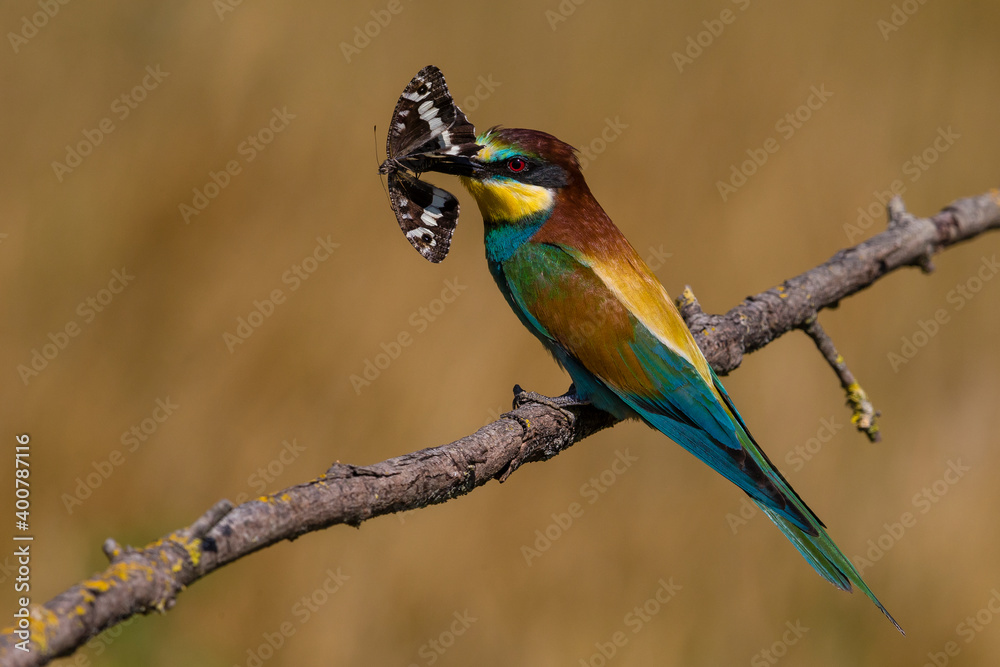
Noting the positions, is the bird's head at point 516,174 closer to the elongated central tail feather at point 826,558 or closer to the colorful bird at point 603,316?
the colorful bird at point 603,316

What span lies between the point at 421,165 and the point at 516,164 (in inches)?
14.5

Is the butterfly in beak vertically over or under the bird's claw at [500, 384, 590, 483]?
over

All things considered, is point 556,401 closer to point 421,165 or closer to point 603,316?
point 603,316

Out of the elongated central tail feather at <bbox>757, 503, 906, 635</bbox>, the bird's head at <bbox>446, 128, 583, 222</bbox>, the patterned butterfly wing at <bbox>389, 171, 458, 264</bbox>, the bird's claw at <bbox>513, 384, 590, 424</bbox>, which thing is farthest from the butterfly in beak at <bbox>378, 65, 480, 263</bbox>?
the elongated central tail feather at <bbox>757, 503, 906, 635</bbox>

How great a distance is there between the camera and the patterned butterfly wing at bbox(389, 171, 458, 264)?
251 centimetres

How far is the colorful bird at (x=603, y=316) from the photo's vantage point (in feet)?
8.21

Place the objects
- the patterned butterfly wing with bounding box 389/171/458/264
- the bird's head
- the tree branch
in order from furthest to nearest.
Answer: the bird's head
the patterned butterfly wing with bounding box 389/171/458/264
the tree branch

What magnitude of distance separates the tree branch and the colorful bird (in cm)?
17

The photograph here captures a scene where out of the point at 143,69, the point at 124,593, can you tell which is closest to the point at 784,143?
the point at 143,69

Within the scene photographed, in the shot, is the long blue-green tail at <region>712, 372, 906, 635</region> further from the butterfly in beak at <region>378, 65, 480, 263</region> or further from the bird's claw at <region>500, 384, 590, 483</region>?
the butterfly in beak at <region>378, 65, 480, 263</region>

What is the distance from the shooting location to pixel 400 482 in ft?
5.16

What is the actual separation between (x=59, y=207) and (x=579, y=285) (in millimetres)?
2047

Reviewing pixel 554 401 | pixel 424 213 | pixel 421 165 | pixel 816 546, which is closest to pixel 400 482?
pixel 554 401

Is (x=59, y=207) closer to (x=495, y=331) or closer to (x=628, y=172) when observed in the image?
(x=495, y=331)
